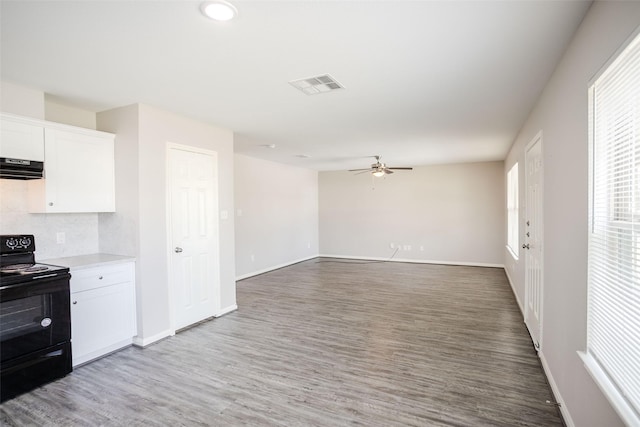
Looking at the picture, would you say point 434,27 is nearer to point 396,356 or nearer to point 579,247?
point 579,247

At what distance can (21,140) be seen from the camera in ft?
9.27

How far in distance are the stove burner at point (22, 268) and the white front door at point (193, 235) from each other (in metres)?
1.18

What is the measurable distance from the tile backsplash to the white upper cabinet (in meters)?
0.10

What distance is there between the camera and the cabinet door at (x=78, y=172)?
3051 mm

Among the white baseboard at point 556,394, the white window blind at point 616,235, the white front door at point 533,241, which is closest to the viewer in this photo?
the white window blind at point 616,235

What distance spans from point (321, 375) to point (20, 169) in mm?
3162

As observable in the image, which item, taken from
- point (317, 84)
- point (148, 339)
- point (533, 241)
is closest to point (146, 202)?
point (148, 339)

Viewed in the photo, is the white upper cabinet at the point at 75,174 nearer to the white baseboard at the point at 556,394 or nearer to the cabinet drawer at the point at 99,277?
the cabinet drawer at the point at 99,277

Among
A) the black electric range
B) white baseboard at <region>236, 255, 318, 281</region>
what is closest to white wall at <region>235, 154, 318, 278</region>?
white baseboard at <region>236, 255, 318, 281</region>

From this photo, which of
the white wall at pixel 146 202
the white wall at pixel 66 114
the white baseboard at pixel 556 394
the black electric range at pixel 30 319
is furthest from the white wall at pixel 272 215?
the white baseboard at pixel 556 394

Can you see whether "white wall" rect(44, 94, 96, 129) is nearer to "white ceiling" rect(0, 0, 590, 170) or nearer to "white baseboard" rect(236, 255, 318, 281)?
"white ceiling" rect(0, 0, 590, 170)

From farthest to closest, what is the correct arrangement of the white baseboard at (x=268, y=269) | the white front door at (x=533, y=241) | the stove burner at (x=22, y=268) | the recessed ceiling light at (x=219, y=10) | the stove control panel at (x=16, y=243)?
1. the white baseboard at (x=268, y=269)
2. the white front door at (x=533, y=241)
3. the stove control panel at (x=16, y=243)
4. the stove burner at (x=22, y=268)
5. the recessed ceiling light at (x=219, y=10)

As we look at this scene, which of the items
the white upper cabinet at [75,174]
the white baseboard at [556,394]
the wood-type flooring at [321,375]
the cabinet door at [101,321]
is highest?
the white upper cabinet at [75,174]

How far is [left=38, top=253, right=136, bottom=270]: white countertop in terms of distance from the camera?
120 inches
